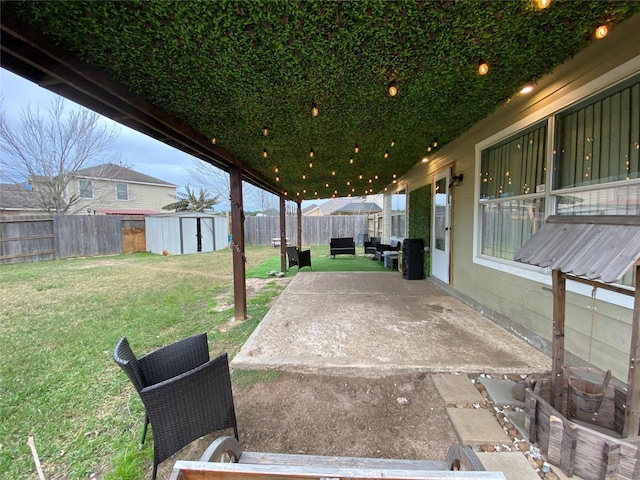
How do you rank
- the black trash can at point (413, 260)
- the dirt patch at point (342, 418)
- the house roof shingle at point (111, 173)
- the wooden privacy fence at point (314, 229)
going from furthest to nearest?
the wooden privacy fence at point (314, 229)
the house roof shingle at point (111, 173)
the black trash can at point (413, 260)
the dirt patch at point (342, 418)

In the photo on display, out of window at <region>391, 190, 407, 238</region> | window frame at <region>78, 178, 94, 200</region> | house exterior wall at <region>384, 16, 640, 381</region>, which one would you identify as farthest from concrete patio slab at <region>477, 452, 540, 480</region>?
window frame at <region>78, 178, 94, 200</region>

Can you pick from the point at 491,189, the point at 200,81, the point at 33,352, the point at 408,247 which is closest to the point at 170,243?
the point at 33,352

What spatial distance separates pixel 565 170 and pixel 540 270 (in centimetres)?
100

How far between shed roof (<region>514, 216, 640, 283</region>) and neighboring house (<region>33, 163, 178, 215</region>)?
17.5 meters

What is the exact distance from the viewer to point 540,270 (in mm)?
2705

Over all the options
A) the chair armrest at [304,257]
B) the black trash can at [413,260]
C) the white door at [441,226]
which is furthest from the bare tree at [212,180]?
the white door at [441,226]

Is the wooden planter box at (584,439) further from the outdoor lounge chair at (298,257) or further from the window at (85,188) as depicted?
the window at (85,188)

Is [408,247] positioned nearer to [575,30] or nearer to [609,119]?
[609,119]

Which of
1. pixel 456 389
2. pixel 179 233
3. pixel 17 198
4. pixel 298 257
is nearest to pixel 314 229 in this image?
pixel 179 233

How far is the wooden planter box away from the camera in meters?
1.24

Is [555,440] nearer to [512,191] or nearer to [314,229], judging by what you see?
[512,191]

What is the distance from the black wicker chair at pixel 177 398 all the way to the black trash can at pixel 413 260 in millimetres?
5019

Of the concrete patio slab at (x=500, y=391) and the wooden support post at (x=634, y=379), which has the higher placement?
the wooden support post at (x=634, y=379)

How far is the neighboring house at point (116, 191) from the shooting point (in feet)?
46.4
